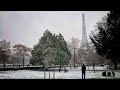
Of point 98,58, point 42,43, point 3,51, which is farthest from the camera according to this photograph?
point 98,58

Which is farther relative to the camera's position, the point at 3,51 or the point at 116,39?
the point at 3,51

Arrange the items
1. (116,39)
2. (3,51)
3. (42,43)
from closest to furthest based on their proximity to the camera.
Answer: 1. (116,39)
2. (42,43)
3. (3,51)

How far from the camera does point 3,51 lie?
3072 cm
